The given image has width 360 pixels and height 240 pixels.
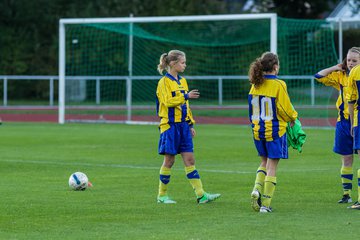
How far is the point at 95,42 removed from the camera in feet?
121

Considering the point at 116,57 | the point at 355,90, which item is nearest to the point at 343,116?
the point at 355,90

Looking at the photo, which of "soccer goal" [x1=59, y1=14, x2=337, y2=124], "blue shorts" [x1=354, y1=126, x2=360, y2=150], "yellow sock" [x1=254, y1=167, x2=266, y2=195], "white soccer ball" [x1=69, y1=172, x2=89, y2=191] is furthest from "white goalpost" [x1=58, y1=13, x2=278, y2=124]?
"blue shorts" [x1=354, y1=126, x2=360, y2=150]

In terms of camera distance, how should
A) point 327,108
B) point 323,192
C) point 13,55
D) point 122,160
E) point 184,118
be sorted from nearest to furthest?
point 184,118
point 323,192
point 122,160
point 327,108
point 13,55

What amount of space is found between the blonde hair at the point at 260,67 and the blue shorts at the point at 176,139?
1.21m

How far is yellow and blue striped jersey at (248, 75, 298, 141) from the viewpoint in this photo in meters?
10.5

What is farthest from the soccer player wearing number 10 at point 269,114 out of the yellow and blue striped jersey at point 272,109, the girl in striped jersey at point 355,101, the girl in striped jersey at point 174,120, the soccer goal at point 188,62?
the soccer goal at point 188,62

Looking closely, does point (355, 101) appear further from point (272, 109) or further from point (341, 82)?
point (272, 109)

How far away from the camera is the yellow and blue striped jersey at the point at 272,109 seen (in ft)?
34.3

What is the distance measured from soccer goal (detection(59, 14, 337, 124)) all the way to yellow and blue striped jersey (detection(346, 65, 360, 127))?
1643 cm

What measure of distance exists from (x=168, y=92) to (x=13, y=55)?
36.5 metres

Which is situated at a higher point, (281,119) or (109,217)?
(281,119)

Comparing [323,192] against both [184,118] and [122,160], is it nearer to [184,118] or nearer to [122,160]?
[184,118]

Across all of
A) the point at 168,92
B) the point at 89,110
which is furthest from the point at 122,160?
the point at 89,110

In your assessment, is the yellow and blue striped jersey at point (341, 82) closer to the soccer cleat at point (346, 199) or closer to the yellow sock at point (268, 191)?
the soccer cleat at point (346, 199)
